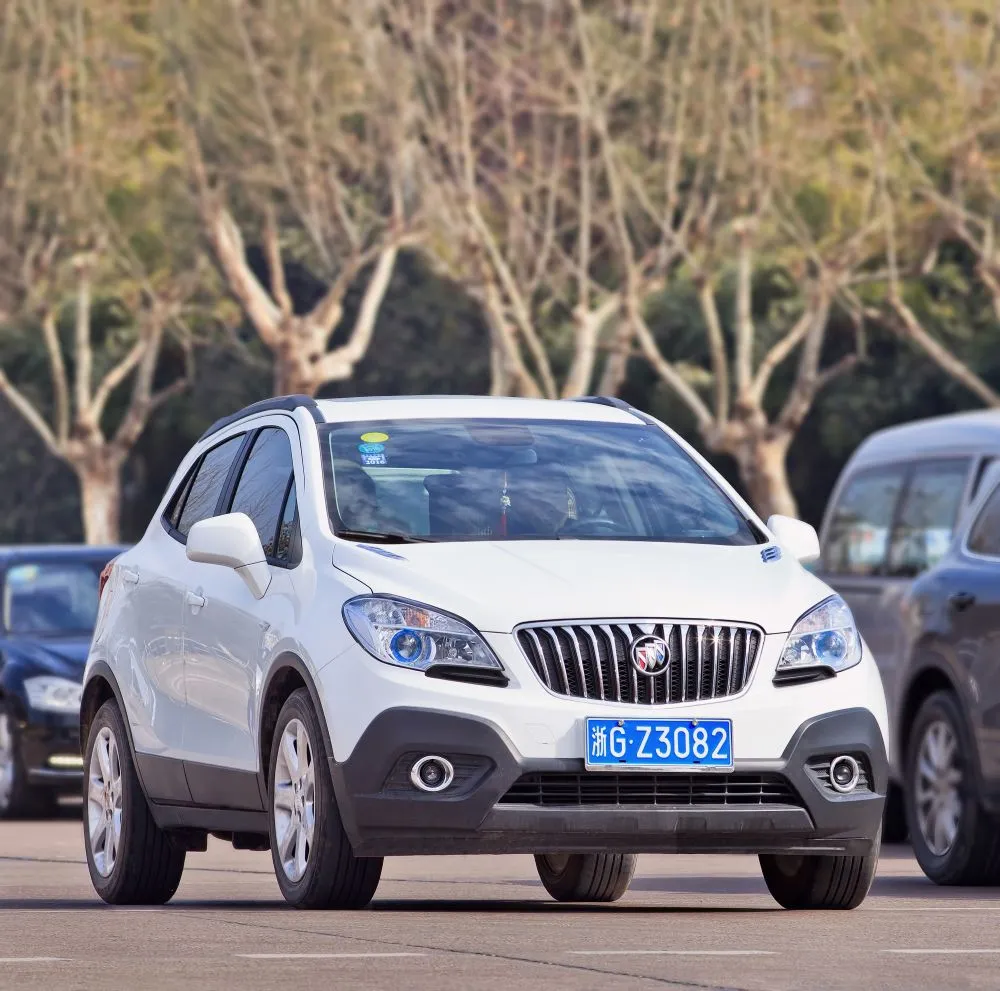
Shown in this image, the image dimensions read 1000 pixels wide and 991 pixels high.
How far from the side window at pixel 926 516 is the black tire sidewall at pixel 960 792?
→ 2872mm

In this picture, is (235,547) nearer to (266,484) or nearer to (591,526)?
(266,484)

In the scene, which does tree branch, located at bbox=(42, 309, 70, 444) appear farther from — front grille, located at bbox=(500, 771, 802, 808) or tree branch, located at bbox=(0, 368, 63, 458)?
front grille, located at bbox=(500, 771, 802, 808)

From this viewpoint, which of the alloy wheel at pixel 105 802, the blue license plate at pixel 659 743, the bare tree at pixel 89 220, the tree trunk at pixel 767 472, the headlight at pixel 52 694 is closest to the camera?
the blue license plate at pixel 659 743

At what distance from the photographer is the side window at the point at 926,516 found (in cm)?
1538

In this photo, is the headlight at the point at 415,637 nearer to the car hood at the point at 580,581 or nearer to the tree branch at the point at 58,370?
the car hood at the point at 580,581

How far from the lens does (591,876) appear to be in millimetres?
10680

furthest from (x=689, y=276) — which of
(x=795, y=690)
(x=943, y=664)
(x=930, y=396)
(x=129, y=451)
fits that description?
(x=795, y=690)

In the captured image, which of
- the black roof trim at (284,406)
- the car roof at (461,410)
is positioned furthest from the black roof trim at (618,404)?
the black roof trim at (284,406)

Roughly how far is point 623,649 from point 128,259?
3970cm

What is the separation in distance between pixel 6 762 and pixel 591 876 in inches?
360

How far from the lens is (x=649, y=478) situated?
33.1 ft

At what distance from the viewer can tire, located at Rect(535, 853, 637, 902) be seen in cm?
1068

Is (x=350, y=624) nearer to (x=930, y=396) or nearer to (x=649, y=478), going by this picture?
(x=649, y=478)

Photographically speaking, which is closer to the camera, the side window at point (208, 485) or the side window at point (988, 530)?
the side window at point (208, 485)
